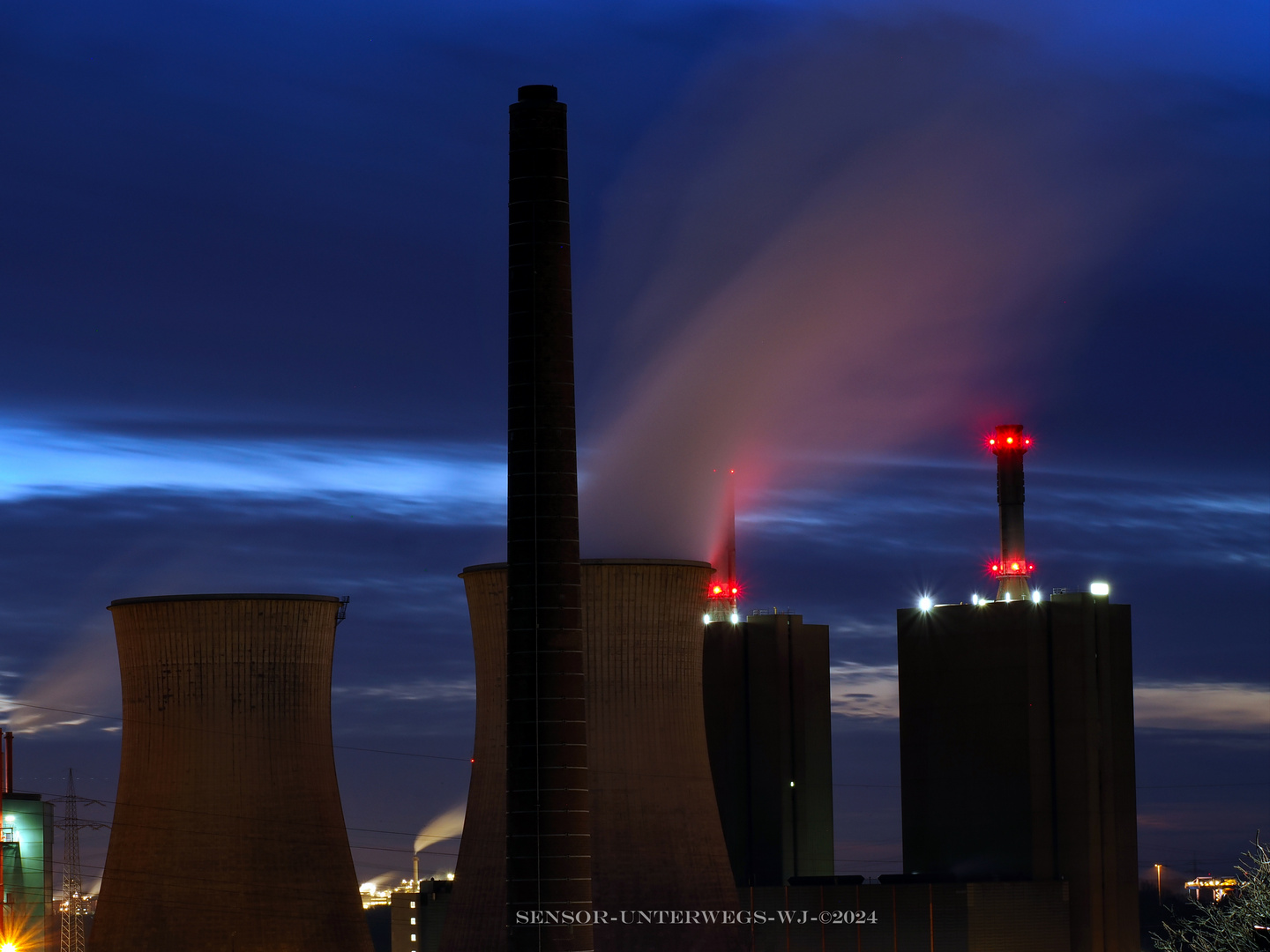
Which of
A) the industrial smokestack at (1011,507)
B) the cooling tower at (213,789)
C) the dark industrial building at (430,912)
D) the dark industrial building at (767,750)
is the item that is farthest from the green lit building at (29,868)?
the industrial smokestack at (1011,507)

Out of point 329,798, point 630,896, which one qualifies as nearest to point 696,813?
point 630,896

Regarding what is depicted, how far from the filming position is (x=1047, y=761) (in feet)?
181

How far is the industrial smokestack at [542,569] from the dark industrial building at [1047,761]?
1155 inches

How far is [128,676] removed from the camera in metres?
43.9

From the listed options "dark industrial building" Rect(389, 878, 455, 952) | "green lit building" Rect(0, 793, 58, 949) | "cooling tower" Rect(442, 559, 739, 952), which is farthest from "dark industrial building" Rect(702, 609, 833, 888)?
"green lit building" Rect(0, 793, 58, 949)

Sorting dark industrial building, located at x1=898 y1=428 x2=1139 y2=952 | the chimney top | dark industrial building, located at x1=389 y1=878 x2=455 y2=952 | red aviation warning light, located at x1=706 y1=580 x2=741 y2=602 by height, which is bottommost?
dark industrial building, located at x1=389 y1=878 x2=455 y2=952

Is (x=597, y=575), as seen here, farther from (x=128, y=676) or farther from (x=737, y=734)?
(x=737, y=734)

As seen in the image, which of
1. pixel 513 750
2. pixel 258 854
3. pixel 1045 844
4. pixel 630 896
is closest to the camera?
pixel 513 750

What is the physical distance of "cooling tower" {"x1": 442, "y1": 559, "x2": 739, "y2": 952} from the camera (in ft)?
133

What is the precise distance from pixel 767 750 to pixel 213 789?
2533 cm

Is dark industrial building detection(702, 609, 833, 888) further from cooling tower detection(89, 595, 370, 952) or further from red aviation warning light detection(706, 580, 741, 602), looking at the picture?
cooling tower detection(89, 595, 370, 952)

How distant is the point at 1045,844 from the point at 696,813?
17741mm

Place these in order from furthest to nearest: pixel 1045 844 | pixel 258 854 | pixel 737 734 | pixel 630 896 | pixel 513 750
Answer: pixel 737 734, pixel 1045 844, pixel 258 854, pixel 630 896, pixel 513 750

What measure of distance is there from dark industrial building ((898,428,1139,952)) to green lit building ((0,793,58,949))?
101ft
